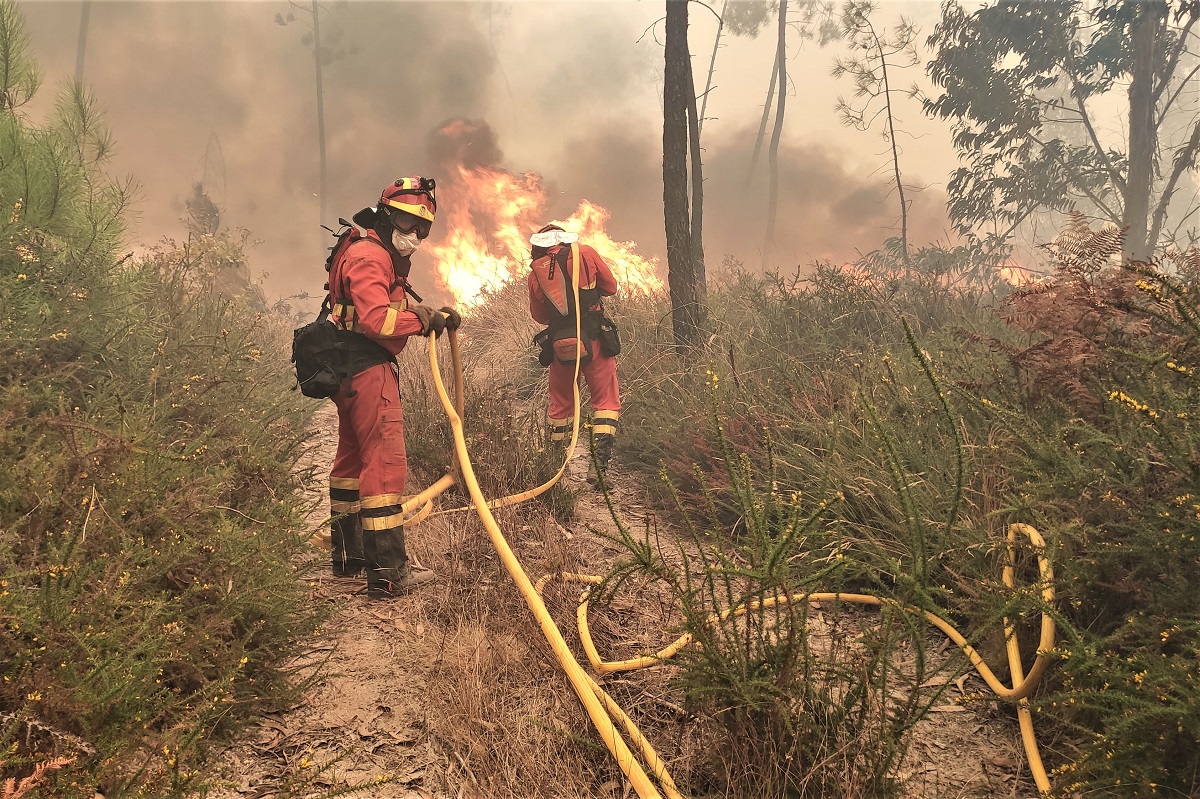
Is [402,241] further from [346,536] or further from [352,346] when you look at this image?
[346,536]

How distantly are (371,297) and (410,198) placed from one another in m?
0.64

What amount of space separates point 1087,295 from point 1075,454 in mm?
1173

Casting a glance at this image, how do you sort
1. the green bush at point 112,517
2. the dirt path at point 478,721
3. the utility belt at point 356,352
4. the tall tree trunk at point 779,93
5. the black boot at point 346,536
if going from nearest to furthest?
the green bush at point 112,517 → the dirt path at point 478,721 → the utility belt at point 356,352 → the black boot at point 346,536 → the tall tree trunk at point 779,93

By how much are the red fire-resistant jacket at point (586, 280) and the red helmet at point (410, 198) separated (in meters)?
1.95

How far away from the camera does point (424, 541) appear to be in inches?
158

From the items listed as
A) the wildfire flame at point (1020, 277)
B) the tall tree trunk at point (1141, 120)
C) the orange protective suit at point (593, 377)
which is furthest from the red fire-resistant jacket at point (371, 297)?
the tall tree trunk at point (1141, 120)

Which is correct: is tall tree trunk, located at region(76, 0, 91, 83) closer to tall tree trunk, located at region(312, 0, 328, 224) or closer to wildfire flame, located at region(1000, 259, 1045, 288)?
tall tree trunk, located at region(312, 0, 328, 224)

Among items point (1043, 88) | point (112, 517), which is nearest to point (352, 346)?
point (112, 517)

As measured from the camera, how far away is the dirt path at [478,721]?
2.16m

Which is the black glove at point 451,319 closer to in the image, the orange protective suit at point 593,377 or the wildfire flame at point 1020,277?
the orange protective suit at point 593,377

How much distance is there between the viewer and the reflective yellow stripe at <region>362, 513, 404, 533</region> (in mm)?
3500

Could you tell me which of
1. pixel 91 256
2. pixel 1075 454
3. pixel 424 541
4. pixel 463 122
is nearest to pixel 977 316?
pixel 1075 454

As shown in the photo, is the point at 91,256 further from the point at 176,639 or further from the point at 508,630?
the point at 508,630

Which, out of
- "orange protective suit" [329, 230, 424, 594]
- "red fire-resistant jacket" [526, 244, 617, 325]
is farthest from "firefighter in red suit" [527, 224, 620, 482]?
"orange protective suit" [329, 230, 424, 594]
